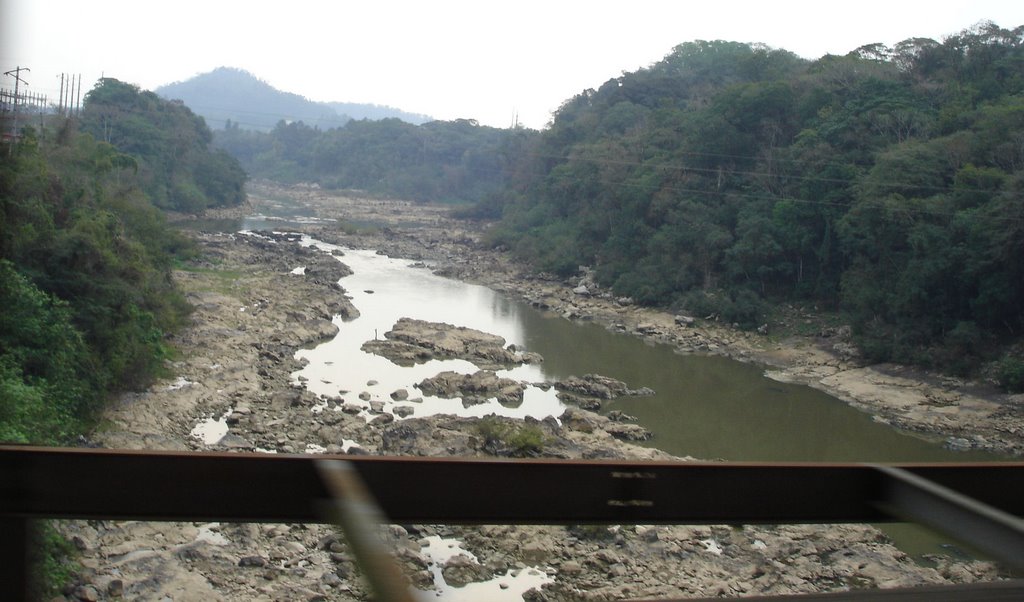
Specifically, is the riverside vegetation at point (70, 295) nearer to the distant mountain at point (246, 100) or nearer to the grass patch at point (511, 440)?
the grass patch at point (511, 440)

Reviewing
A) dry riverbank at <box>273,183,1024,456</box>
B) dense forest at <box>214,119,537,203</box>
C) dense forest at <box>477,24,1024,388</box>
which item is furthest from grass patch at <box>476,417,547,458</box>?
dense forest at <box>214,119,537,203</box>

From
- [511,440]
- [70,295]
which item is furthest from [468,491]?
[70,295]

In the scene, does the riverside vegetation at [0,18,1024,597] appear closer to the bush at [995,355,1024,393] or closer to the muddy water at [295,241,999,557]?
the bush at [995,355,1024,393]

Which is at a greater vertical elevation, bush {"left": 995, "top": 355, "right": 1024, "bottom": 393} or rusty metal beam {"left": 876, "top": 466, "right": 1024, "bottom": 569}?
rusty metal beam {"left": 876, "top": 466, "right": 1024, "bottom": 569}

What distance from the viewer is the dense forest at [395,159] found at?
45.1 m

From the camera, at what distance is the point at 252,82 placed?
10250 cm

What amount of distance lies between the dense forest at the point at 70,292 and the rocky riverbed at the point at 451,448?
45 centimetres

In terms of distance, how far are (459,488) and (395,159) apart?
47823 millimetres

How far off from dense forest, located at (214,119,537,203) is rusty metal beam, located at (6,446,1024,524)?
36.6 metres

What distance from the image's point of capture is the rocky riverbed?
217 inches

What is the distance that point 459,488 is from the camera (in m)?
1.64

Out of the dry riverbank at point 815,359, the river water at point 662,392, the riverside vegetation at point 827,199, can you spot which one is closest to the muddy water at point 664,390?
the river water at point 662,392

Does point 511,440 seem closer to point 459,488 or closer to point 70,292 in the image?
point 70,292

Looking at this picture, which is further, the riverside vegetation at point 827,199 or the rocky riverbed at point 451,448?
the riverside vegetation at point 827,199
